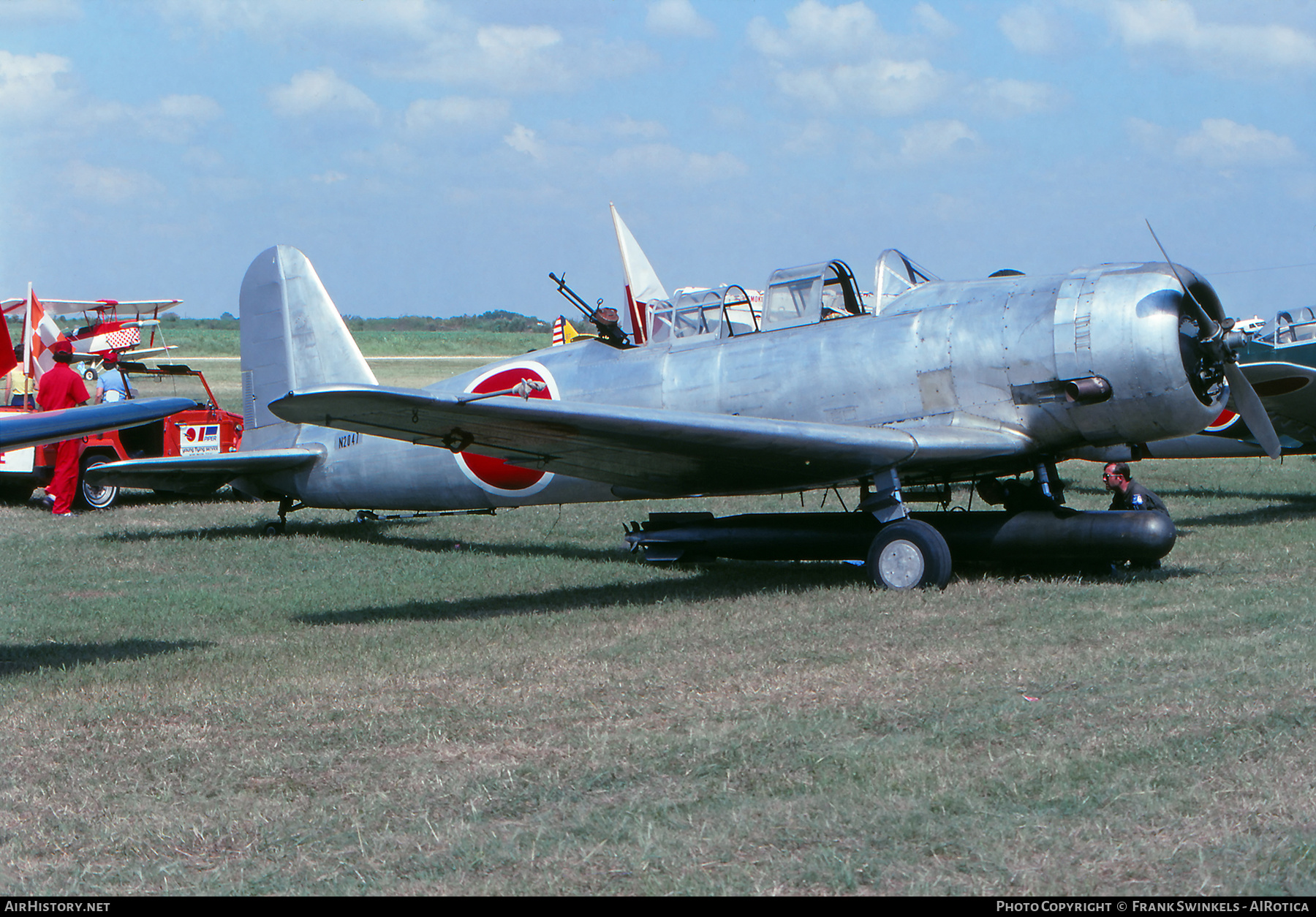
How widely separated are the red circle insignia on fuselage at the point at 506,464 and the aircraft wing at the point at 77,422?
171 inches

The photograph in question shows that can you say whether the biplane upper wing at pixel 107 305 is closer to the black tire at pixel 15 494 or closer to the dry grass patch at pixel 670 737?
the black tire at pixel 15 494

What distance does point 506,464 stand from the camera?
9.41 m

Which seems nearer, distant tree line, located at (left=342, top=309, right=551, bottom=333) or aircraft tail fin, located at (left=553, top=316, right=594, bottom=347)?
aircraft tail fin, located at (left=553, top=316, right=594, bottom=347)

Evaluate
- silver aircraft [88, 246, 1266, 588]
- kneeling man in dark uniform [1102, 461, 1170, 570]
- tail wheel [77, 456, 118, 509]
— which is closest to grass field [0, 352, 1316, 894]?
kneeling man in dark uniform [1102, 461, 1170, 570]

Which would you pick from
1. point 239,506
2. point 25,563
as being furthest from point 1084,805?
point 239,506

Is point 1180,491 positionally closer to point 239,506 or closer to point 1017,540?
point 1017,540

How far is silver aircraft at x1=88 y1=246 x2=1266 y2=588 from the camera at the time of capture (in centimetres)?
734

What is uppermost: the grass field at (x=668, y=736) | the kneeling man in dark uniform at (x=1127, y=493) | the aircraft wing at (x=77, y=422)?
the aircraft wing at (x=77, y=422)

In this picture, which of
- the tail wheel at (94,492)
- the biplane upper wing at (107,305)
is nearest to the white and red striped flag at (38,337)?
the tail wheel at (94,492)

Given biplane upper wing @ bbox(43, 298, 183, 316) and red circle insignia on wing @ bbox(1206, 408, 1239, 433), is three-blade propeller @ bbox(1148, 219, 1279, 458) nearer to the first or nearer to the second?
red circle insignia on wing @ bbox(1206, 408, 1239, 433)

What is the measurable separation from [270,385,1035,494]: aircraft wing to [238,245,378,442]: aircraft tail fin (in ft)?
12.9

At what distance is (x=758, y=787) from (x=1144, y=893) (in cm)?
122

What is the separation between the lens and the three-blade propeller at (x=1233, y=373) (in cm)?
774

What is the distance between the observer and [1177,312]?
7551 millimetres
